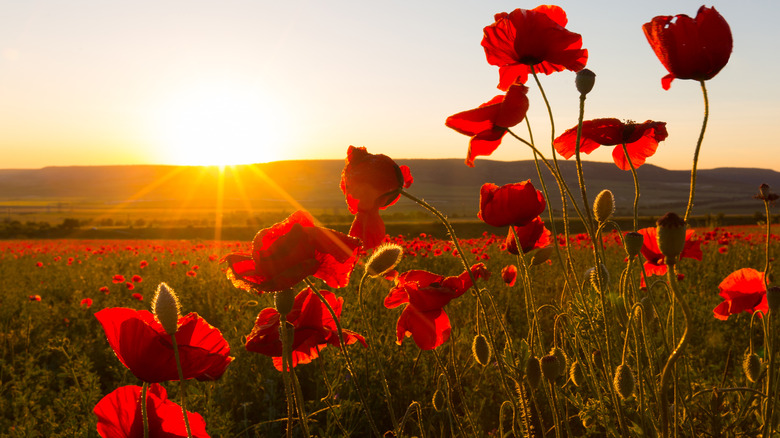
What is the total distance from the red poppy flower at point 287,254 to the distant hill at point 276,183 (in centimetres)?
7233

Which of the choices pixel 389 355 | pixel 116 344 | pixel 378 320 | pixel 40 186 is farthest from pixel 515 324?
pixel 40 186

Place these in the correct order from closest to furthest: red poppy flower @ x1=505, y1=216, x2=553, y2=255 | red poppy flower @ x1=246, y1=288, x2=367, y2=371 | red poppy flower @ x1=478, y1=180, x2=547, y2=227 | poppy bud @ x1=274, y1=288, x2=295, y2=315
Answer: poppy bud @ x1=274, y1=288, x2=295, y2=315 → red poppy flower @ x1=246, y1=288, x2=367, y2=371 → red poppy flower @ x1=478, y1=180, x2=547, y2=227 → red poppy flower @ x1=505, y1=216, x2=553, y2=255

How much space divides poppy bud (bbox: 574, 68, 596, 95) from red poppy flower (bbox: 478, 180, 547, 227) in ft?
1.02

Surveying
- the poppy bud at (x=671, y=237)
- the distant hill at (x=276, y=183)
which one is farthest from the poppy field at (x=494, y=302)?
the distant hill at (x=276, y=183)

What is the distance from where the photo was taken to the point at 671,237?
2.30 ft

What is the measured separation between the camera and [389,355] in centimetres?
301

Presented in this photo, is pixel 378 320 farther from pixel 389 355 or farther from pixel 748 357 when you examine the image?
pixel 748 357

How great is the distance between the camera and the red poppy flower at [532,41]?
3.92ft

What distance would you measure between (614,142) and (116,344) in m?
1.16

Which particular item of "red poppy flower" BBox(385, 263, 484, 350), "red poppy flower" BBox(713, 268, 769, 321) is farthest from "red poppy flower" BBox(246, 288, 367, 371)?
"red poppy flower" BBox(713, 268, 769, 321)

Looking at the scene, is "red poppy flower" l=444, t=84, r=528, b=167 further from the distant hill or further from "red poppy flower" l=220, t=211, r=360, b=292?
the distant hill

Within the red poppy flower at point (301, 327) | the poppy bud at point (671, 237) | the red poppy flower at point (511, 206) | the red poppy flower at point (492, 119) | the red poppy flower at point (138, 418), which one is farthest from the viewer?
the red poppy flower at point (511, 206)

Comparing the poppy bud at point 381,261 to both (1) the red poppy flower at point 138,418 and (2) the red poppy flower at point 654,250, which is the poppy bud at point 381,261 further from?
(2) the red poppy flower at point 654,250

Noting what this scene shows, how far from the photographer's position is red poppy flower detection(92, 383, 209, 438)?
0.95m
